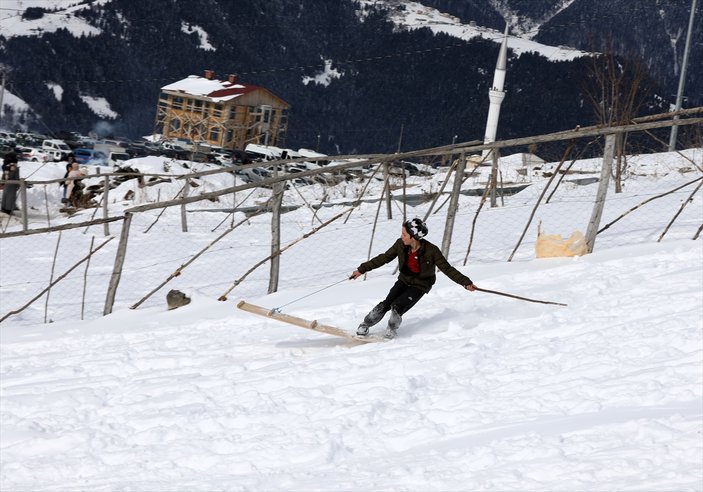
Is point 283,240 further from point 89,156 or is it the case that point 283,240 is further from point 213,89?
point 213,89

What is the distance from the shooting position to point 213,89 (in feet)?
296

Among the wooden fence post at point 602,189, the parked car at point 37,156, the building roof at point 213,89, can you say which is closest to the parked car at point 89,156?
the parked car at point 37,156

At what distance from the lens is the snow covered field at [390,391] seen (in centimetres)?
646

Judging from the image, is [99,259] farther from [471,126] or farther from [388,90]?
[388,90]

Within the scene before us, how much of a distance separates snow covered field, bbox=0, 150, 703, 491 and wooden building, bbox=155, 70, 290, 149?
77744 mm

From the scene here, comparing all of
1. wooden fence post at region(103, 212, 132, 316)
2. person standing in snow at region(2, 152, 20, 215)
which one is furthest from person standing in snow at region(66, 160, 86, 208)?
wooden fence post at region(103, 212, 132, 316)

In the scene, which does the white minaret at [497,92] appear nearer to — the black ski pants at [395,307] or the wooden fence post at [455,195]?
the wooden fence post at [455,195]

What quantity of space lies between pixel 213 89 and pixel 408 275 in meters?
82.5

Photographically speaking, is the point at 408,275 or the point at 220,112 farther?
the point at 220,112

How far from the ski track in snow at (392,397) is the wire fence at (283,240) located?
1.84 m

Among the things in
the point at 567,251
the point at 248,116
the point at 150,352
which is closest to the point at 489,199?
the point at 567,251

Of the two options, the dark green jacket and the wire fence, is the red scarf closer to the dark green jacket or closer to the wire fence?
the dark green jacket

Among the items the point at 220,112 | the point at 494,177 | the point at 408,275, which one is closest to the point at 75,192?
the point at 494,177

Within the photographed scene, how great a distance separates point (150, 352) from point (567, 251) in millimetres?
5135
